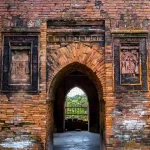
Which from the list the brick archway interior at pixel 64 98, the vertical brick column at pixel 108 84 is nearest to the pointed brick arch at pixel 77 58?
the vertical brick column at pixel 108 84

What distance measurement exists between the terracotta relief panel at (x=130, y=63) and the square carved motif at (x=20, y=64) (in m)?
2.01

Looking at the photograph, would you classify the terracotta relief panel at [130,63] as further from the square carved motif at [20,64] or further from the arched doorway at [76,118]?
the arched doorway at [76,118]

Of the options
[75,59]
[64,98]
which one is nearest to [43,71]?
[75,59]

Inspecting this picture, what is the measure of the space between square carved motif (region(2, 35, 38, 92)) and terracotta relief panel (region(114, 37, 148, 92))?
201cm

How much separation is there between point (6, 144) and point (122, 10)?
4340mm

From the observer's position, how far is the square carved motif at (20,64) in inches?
300

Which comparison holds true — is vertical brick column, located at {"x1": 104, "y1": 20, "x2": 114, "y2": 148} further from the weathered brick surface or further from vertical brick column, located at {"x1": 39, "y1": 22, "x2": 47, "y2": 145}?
vertical brick column, located at {"x1": 39, "y1": 22, "x2": 47, "y2": 145}

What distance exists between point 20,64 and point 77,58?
1.42 metres

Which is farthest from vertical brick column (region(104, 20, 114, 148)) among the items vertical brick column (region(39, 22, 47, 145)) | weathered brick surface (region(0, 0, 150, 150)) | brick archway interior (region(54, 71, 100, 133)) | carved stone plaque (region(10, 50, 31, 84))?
brick archway interior (region(54, 71, 100, 133))

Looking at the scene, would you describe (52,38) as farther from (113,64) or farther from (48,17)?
(113,64)

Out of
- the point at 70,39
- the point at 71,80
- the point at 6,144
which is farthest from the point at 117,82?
the point at 71,80

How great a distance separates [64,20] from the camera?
25.5 feet

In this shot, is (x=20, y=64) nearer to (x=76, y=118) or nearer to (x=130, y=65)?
(x=130, y=65)

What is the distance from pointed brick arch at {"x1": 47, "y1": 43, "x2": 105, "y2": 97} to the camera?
768 cm
